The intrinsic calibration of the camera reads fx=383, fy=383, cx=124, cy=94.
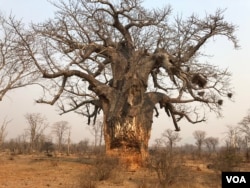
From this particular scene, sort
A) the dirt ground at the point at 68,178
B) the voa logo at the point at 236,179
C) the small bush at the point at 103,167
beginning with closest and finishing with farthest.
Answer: the voa logo at the point at 236,179 → the dirt ground at the point at 68,178 → the small bush at the point at 103,167

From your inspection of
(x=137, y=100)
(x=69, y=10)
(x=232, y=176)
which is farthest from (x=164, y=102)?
(x=232, y=176)

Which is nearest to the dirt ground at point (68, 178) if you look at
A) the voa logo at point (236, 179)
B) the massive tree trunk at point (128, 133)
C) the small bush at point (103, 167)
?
the small bush at point (103, 167)

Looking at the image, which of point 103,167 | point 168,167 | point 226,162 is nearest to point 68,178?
point 103,167

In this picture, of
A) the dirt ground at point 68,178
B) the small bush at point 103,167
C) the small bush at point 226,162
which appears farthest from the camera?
the small bush at point 226,162

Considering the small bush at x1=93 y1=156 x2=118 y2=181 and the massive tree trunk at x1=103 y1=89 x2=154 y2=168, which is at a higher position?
the massive tree trunk at x1=103 y1=89 x2=154 y2=168

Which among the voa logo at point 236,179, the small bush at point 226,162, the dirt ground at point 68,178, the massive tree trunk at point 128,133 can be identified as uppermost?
the massive tree trunk at point 128,133

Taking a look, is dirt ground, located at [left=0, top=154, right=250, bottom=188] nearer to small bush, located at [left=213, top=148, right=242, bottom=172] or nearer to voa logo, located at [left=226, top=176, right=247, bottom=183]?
small bush, located at [left=213, top=148, right=242, bottom=172]

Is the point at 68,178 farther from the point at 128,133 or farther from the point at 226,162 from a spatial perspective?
the point at 226,162

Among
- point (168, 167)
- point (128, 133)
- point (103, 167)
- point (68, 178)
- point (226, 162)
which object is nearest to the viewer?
point (168, 167)

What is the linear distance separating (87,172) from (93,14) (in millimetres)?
7106

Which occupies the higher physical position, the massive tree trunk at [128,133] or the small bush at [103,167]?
the massive tree trunk at [128,133]

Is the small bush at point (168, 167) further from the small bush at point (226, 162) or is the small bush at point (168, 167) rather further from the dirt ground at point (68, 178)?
the small bush at point (226, 162)

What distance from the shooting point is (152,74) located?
1680 centimetres

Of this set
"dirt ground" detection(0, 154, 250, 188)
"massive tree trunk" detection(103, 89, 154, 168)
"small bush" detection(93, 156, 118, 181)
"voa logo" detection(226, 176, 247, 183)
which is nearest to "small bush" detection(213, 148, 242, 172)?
"dirt ground" detection(0, 154, 250, 188)
